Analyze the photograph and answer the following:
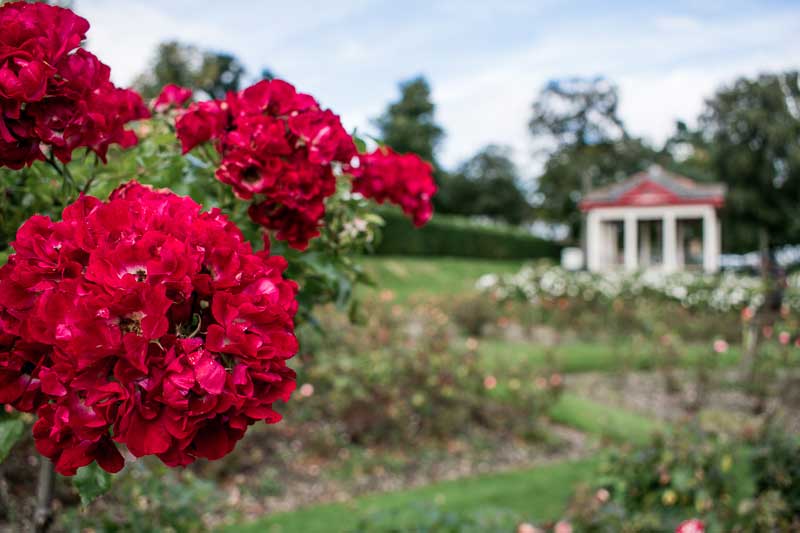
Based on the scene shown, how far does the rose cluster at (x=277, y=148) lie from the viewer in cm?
125

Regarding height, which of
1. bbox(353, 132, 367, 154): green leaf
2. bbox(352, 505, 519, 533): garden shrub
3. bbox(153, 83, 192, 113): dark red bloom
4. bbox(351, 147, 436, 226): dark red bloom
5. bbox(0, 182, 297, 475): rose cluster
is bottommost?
bbox(352, 505, 519, 533): garden shrub

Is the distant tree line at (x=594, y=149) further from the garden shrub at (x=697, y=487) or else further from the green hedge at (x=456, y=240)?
the green hedge at (x=456, y=240)

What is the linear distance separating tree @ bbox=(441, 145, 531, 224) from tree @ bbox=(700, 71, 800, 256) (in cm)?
2530

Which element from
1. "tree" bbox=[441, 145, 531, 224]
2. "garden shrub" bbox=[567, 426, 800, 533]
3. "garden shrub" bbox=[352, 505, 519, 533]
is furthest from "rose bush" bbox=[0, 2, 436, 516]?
"tree" bbox=[441, 145, 531, 224]

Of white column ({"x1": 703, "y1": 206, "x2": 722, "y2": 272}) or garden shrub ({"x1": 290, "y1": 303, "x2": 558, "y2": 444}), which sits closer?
garden shrub ({"x1": 290, "y1": 303, "x2": 558, "y2": 444})

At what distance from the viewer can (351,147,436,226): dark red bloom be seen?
5.31ft

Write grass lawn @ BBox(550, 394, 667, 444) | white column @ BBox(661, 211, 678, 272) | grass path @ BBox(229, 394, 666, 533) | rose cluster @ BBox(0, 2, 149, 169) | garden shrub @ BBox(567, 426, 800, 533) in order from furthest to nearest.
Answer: white column @ BBox(661, 211, 678, 272) < grass lawn @ BBox(550, 394, 667, 444) < grass path @ BBox(229, 394, 666, 533) < garden shrub @ BBox(567, 426, 800, 533) < rose cluster @ BBox(0, 2, 149, 169)

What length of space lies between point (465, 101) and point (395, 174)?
36530 mm

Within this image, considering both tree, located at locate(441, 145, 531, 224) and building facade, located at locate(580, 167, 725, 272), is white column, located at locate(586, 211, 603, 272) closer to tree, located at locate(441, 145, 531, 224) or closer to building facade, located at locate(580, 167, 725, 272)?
building facade, located at locate(580, 167, 725, 272)

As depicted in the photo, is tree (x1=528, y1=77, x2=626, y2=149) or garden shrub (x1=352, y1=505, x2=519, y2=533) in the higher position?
tree (x1=528, y1=77, x2=626, y2=149)

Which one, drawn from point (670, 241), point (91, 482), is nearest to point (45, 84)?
point (91, 482)

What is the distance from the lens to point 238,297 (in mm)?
911

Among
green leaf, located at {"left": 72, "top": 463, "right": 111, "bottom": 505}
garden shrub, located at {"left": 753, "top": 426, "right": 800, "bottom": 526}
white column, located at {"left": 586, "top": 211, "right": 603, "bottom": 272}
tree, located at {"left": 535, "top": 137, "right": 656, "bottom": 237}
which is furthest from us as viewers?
→ tree, located at {"left": 535, "top": 137, "right": 656, "bottom": 237}

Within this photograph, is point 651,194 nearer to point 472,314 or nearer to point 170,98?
point 472,314
